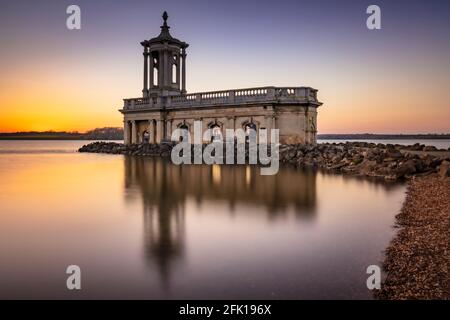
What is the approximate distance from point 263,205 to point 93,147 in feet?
143

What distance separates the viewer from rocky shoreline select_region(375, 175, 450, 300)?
4781 millimetres

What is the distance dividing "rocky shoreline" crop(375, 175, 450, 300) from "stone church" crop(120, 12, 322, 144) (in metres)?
19.5

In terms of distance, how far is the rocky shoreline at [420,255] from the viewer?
4.78m

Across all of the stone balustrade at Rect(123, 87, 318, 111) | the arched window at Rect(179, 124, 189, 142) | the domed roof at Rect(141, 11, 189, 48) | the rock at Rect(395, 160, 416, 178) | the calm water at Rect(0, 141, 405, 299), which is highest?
the domed roof at Rect(141, 11, 189, 48)

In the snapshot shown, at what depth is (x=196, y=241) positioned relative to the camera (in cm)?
713

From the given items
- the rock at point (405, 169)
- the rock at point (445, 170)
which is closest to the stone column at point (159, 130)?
the rock at point (405, 169)

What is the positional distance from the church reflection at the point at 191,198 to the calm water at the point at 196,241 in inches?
1.5

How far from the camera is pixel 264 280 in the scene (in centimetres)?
513

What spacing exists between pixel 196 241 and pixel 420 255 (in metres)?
3.82

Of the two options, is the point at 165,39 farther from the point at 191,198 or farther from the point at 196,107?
the point at 191,198

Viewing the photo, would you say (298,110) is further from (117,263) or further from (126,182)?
(117,263)

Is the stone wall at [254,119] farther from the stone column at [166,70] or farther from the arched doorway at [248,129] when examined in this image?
the stone column at [166,70]

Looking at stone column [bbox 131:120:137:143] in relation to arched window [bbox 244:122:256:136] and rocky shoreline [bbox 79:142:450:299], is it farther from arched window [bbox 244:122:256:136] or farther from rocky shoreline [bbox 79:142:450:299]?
rocky shoreline [bbox 79:142:450:299]

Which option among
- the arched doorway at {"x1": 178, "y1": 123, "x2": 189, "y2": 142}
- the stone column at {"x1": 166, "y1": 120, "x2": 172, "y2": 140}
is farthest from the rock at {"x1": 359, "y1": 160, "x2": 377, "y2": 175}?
the stone column at {"x1": 166, "y1": 120, "x2": 172, "y2": 140}
